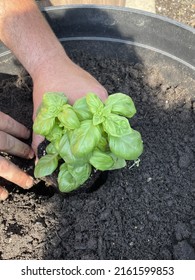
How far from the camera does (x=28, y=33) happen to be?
5.54 feet

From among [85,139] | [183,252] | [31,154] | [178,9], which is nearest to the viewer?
[85,139]

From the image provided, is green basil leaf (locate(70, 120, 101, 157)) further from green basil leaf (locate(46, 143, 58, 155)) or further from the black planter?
the black planter

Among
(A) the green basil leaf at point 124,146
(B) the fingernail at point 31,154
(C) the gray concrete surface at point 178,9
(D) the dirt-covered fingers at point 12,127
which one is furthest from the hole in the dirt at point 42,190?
(C) the gray concrete surface at point 178,9

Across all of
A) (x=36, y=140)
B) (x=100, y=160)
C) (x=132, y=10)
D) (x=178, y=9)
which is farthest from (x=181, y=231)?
(x=178, y=9)

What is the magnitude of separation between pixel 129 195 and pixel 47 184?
337 mm

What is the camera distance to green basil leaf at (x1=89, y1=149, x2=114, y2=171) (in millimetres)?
1319

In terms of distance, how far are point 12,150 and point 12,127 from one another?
0.36ft

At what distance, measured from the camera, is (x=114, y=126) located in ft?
4.09

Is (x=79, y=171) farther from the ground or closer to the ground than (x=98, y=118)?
closer to the ground

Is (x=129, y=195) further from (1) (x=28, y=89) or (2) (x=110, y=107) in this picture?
(1) (x=28, y=89)

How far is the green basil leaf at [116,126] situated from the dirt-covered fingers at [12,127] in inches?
21.0

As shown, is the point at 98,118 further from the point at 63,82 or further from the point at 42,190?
the point at 42,190

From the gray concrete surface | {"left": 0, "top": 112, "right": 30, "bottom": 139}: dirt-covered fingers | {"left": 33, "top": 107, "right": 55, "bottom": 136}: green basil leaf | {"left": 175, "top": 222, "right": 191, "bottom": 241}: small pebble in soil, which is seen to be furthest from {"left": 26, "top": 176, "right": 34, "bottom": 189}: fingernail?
the gray concrete surface

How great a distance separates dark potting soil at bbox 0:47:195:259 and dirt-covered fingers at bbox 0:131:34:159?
82mm
